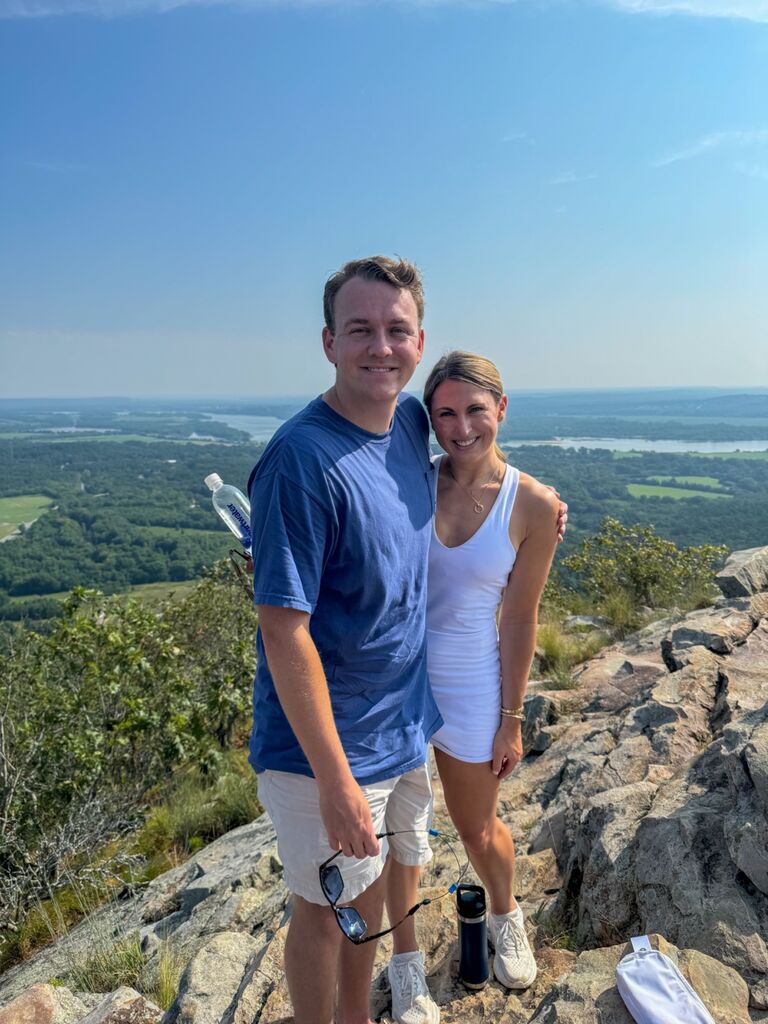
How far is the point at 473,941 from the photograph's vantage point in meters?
2.47

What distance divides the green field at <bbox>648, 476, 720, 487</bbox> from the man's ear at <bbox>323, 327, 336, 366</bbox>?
6631 cm

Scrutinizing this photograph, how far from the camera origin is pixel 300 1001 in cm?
195

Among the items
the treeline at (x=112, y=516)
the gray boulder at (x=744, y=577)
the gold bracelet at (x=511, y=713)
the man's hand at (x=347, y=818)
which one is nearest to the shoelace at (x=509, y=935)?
the gold bracelet at (x=511, y=713)

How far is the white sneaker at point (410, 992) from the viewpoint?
7.64 ft

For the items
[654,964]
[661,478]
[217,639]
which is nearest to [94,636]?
[217,639]

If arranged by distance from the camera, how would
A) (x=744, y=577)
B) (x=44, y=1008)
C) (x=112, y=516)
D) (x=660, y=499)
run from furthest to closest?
(x=112, y=516)
(x=660, y=499)
(x=744, y=577)
(x=44, y=1008)

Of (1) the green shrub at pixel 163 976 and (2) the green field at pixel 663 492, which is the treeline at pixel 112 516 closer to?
(1) the green shrub at pixel 163 976

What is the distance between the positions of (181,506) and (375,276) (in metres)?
68.7

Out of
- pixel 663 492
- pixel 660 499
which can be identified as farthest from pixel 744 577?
pixel 663 492

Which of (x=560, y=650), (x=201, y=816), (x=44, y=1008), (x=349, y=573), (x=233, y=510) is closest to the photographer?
(x=349, y=573)

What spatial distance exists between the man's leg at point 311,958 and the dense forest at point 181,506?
1722cm

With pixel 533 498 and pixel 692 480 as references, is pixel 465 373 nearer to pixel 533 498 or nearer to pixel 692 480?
pixel 533 498

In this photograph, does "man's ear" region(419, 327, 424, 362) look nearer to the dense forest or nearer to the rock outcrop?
the rock outcrop

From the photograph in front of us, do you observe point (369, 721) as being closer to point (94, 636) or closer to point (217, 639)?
point (94, 636)
